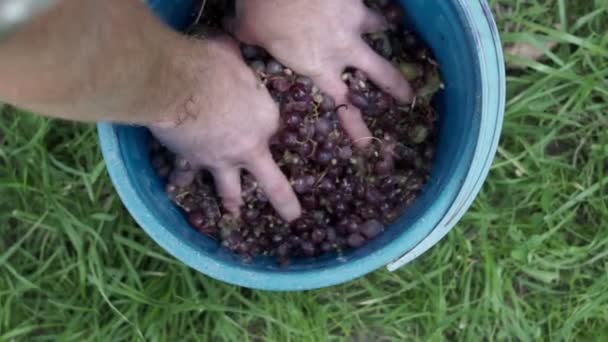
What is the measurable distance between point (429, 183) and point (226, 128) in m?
0.28

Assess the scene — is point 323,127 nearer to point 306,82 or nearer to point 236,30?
point 306,82

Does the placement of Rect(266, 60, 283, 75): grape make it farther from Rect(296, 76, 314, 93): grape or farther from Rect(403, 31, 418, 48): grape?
Rect(403, 31, 418, 48): grape

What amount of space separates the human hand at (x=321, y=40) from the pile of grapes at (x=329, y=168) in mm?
13

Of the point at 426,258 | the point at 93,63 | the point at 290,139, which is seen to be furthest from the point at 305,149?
the point at 93,63

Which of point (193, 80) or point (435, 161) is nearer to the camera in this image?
point (193, 80)

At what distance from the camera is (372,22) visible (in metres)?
1.12

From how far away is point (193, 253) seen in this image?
103cm

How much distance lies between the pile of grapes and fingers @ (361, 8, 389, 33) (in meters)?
0.01

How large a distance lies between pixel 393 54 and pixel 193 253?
1.23 feet

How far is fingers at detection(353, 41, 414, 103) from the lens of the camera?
1.09 m

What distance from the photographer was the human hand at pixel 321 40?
1.08 meters

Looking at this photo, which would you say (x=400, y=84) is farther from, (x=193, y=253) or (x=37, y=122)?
(x=37, y=122)

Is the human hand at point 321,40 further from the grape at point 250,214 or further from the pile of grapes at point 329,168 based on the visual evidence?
the grape at point 250,214

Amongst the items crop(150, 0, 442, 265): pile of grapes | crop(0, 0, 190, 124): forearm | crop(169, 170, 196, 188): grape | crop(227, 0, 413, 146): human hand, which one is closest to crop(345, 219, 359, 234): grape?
crop(150, 0, 442, 265): pile of grapes
